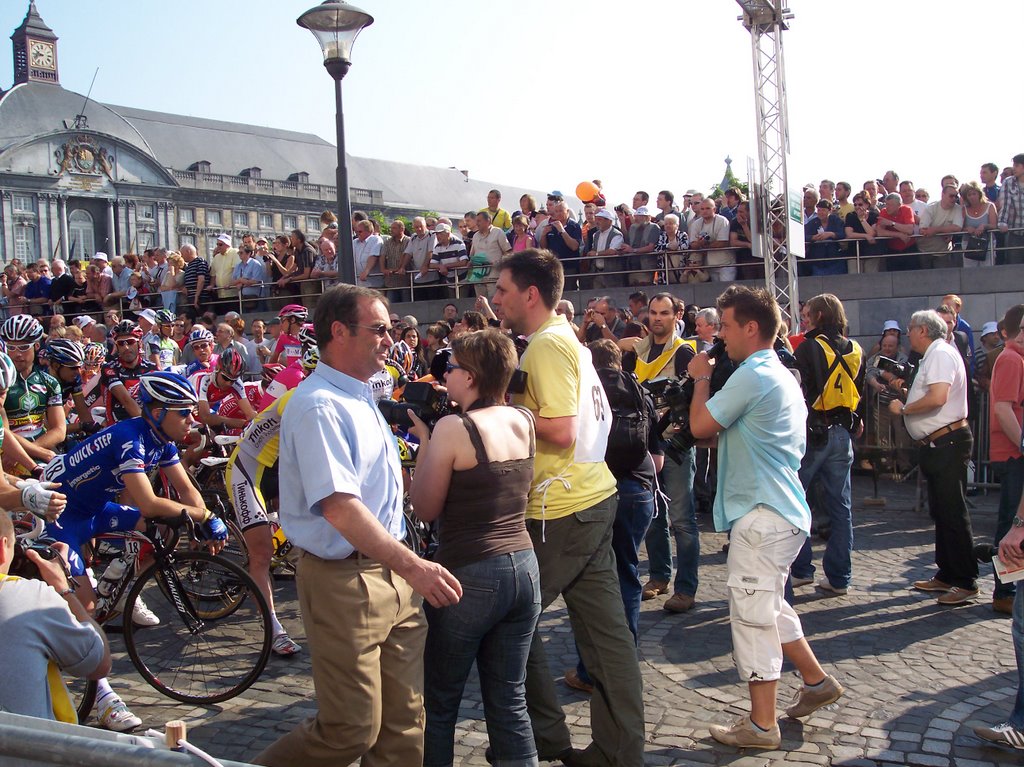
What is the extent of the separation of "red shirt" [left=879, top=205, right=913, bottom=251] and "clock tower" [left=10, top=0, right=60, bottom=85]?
12010 centimetres

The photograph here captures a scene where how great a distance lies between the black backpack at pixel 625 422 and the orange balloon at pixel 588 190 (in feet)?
35.3

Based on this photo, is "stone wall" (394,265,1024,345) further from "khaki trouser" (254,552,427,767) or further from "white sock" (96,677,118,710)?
"khaki trouser" (254,552,427,767)

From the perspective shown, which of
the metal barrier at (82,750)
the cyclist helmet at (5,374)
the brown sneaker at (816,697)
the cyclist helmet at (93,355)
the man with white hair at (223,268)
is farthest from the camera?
the man with white hair at (223,268)

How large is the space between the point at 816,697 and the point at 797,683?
1.96 feet

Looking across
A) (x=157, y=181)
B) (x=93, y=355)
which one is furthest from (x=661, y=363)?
(x=157, y=181)

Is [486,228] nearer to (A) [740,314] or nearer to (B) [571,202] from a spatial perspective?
(A) [740,314]

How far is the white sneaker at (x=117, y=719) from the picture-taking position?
480cm

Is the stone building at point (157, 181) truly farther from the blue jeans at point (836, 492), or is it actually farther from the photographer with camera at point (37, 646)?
the photographer with camera at point (37, 646)

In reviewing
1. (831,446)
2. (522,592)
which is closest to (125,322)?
(831,446)

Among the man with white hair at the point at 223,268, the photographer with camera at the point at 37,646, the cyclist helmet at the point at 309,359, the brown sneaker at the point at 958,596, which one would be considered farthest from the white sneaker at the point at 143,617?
the man with white hair at the point at 223,268

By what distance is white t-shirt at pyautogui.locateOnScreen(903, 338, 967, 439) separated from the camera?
6945mm

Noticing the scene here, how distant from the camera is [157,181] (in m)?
89.8

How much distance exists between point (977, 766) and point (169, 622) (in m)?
4.30

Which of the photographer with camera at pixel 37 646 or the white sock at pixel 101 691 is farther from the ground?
the photographer with camera at pixel 37 646
